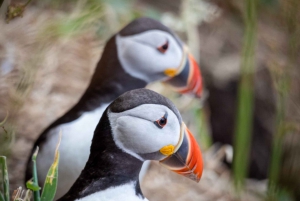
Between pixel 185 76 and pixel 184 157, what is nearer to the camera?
pixel 184 157

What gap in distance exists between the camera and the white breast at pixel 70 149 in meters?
0.93

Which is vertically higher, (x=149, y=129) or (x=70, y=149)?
(x=149, y=129)

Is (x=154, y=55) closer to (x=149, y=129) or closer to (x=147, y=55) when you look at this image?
(x=147, y=55)

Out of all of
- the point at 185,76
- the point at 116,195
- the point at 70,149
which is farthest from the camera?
the point at 185,76

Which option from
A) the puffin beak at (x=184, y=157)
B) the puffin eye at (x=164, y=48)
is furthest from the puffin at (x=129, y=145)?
the puffin eye at (x=164, y=48)

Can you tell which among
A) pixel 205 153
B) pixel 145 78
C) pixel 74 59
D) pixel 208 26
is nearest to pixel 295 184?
pixel 205 153

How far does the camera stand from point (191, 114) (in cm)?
A: 147

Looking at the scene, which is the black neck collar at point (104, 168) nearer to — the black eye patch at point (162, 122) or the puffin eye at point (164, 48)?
the black eye patch at point (162, 122)

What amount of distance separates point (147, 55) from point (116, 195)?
0.35 metres

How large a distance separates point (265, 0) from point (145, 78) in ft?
2.91

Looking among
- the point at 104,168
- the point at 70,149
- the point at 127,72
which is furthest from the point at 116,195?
the point at 127,72

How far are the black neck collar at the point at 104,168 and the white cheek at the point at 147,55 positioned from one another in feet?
0.87

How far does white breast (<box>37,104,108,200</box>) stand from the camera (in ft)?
3.06

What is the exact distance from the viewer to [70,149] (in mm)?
937
